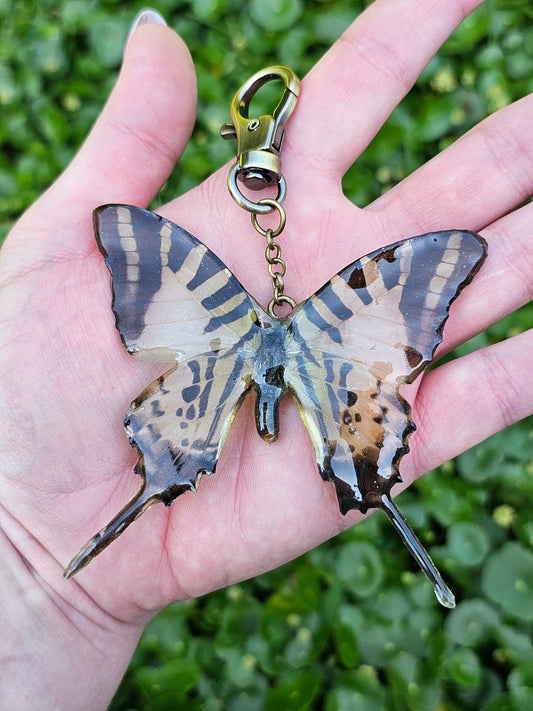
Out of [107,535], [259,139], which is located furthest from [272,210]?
[107,535]

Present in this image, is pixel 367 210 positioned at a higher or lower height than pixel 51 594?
higher

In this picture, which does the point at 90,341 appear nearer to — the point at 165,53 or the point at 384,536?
the point at 165,53

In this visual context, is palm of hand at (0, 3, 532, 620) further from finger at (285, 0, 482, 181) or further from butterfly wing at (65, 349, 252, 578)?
butterfly wing at (65, 349, 252, 578)

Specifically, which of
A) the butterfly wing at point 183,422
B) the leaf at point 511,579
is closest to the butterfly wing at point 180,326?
the butterfly wing at point 183,422

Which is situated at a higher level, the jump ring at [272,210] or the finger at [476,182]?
the jump ring at [272,210]

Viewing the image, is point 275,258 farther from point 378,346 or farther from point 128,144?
point 128,144

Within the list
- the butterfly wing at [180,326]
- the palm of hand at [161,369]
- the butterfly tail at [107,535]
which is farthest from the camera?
the palm of hand at [161,369]

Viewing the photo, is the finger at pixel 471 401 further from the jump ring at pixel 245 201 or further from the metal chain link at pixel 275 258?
the jump ring at pixel 245 201

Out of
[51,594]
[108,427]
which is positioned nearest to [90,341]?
[108,427]
